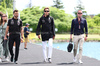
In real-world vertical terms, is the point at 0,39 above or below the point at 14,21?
below

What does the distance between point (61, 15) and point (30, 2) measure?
30.9m

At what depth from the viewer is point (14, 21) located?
998cm

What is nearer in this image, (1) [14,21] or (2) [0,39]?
(1) [14,21]

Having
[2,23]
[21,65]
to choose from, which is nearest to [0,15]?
[2,23]

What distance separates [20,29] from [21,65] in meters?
1.28

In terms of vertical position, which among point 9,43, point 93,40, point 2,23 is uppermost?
point 2,23

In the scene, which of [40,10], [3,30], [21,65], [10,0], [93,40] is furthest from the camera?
[10,0]

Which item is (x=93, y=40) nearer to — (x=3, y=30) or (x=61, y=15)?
(x=61, y=15)

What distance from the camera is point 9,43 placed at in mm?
10109

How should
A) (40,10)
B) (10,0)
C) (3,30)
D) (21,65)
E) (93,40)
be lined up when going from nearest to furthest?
(21,65)
(3,30)
(93,40)
(40,10)
(10,0)

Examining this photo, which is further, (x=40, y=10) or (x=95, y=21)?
(x=95, y=21)

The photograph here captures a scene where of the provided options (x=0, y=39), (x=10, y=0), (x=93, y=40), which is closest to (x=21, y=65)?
(x=0, y=39)

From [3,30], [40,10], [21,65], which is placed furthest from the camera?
[40,10]

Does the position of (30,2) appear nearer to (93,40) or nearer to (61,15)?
(61,15)
